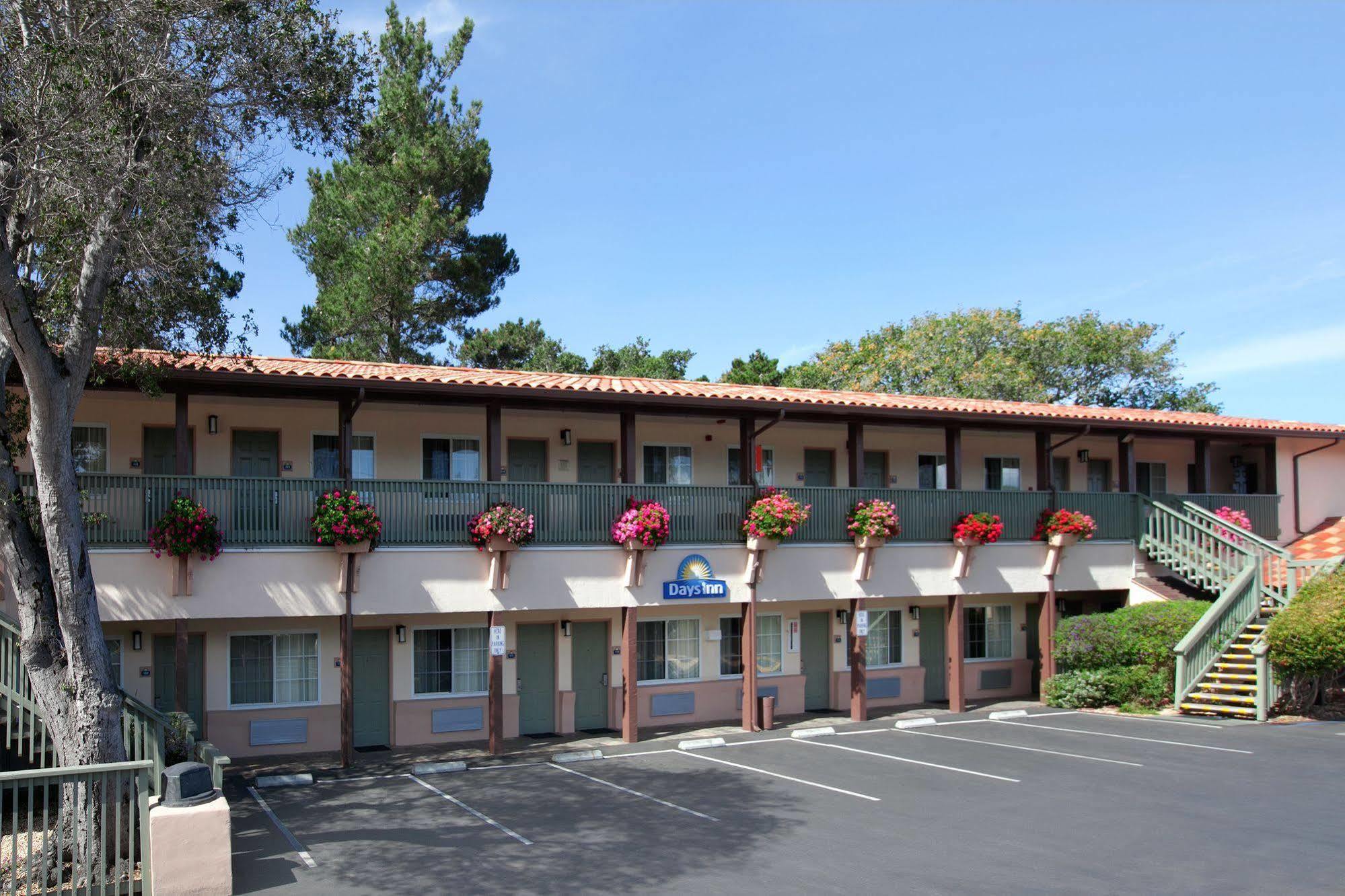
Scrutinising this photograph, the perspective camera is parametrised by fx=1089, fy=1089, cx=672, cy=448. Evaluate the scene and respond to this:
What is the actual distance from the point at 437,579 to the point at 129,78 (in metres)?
8.68

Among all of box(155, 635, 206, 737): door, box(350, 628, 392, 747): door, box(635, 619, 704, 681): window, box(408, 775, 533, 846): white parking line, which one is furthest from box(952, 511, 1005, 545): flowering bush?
box(155, 635, 206, 737): door

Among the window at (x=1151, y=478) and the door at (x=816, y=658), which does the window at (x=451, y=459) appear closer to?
the door at (x=816, y=658)

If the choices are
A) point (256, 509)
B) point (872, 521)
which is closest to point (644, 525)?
point (872, 521)

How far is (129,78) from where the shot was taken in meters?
11.6

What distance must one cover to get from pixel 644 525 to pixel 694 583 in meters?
1.70

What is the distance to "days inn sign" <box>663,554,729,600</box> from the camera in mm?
19109

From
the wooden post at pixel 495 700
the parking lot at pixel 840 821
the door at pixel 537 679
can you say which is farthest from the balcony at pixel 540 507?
the parking lot at pixel 840 821

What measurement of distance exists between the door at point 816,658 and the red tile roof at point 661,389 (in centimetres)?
483

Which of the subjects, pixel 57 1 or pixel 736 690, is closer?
pixel 57 1

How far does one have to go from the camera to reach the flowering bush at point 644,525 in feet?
60.2

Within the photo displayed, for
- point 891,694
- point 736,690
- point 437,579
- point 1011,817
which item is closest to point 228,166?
point 437,579

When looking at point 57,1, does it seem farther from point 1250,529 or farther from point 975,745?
point 1250,529

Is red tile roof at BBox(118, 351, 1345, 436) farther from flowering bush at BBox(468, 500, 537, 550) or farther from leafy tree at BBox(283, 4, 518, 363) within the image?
leafy tree at BBox(283, 4, 518, 363)

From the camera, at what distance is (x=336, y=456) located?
19375 millimetres
